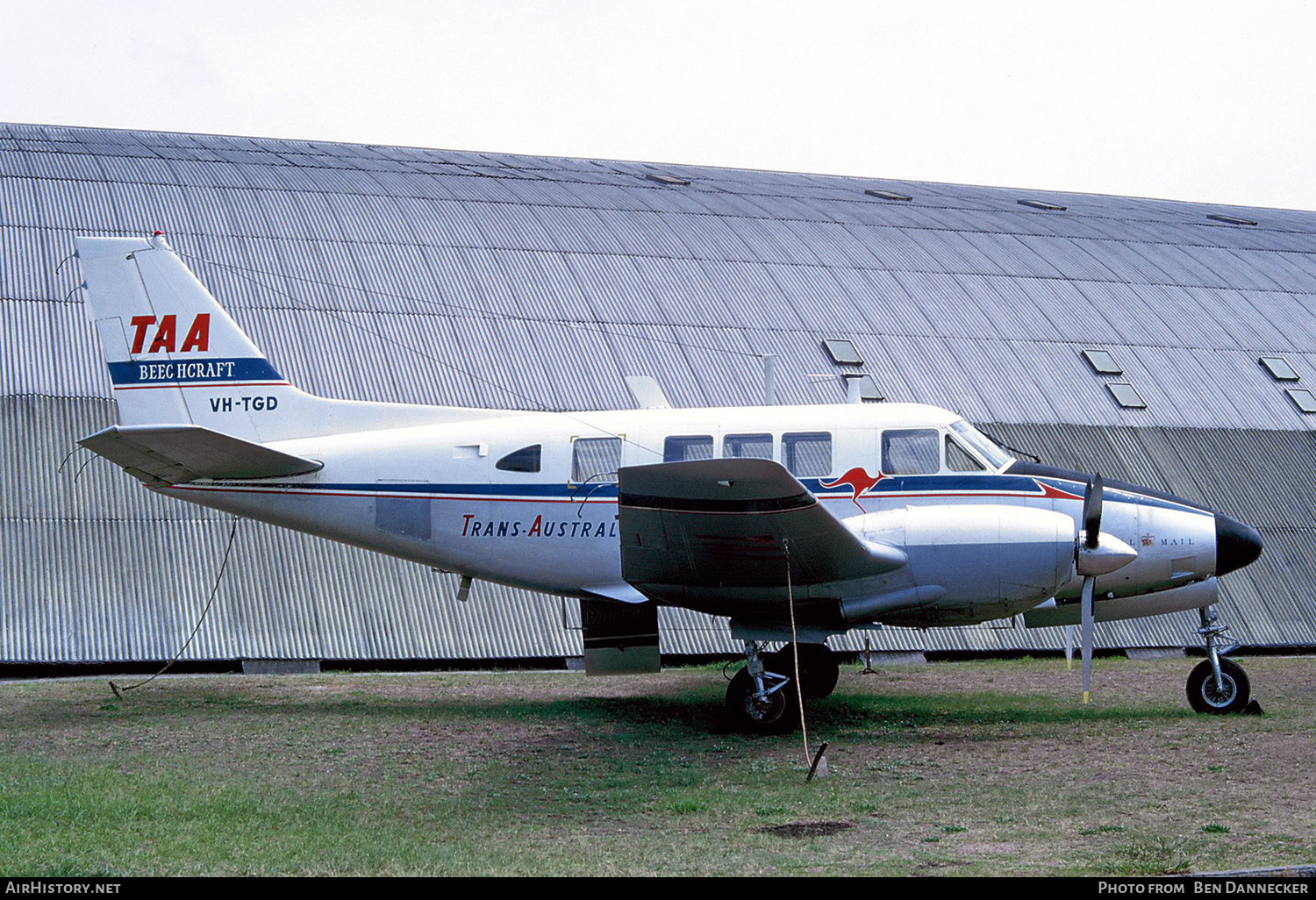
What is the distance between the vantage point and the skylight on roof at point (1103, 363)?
93.6 feet

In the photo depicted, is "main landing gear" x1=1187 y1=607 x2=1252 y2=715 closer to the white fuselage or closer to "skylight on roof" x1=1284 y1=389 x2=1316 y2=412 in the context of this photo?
the white fuselage

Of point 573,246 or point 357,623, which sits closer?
point 357,623

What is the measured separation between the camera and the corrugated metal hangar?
20.8m

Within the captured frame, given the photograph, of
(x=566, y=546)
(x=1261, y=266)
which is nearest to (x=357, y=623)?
(x=566, y=546)

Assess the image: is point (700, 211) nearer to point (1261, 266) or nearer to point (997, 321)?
point (997, 321)

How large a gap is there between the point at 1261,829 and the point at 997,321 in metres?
21.3

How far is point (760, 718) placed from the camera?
1463cm

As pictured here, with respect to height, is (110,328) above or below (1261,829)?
above

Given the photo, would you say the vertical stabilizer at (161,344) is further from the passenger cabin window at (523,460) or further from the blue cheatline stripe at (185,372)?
the passenger cabin window at (523,460)

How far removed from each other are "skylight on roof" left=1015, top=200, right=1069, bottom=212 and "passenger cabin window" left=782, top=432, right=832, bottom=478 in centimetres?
2539

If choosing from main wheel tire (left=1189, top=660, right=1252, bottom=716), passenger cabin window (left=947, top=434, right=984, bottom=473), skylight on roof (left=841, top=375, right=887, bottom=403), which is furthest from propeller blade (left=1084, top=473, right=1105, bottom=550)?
skylight on roof (left=841, top=375, right=887, bottom=403)

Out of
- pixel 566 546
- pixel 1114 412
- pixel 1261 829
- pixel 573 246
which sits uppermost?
pixel 573 246

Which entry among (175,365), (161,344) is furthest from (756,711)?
(161,344)

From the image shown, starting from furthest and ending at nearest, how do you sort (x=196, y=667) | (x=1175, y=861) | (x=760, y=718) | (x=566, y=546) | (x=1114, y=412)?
(x=1114, y=412), (x=196, y=667), (x=566, y=546), (x=760, y=718), (x=1175, y=861)
